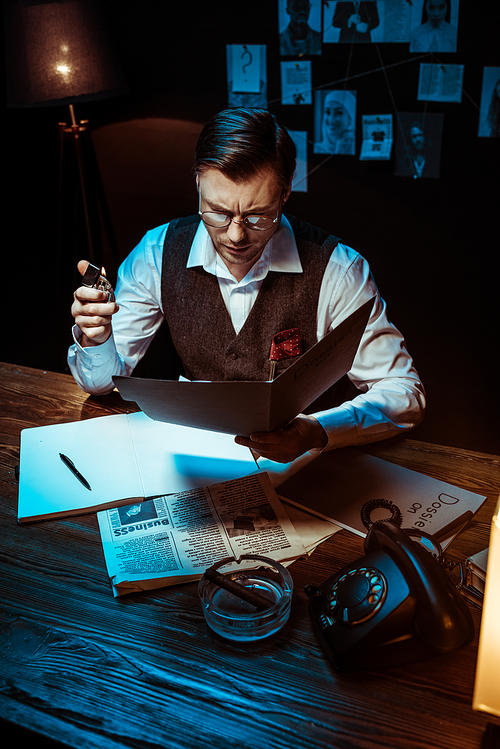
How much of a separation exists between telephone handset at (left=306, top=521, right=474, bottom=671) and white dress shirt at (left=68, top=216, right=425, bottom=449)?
0.43 meters

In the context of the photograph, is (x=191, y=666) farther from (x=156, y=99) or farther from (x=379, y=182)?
(x=156, y=99)

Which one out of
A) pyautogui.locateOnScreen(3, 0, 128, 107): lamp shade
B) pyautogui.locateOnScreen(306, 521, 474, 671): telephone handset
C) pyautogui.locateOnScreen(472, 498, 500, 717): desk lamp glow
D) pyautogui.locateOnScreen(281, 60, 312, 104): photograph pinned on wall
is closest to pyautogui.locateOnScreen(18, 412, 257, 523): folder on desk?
pyautogui.locateOnScreen(306, 521, 474, 671): telephone handset

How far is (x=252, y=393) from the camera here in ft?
3.03

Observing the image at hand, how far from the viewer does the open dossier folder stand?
0.92 meters

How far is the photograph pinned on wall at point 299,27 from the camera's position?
2.38m

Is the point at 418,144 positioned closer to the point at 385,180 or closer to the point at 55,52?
the point at 385,180

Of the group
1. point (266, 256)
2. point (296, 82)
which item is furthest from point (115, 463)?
point (296, 82)

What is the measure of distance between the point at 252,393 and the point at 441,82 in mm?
1944

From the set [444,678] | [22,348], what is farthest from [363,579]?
[22,348]

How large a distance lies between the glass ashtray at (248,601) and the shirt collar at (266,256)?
0.89m

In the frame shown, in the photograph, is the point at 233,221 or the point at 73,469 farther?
the point at 233,221

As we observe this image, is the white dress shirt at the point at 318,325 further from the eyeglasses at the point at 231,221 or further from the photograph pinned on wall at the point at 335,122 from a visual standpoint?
the photograph pinned on wall at the point at 335,122

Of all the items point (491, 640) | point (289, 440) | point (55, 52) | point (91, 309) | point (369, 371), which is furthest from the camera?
point (55, 52)

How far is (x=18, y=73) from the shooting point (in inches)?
85.0
